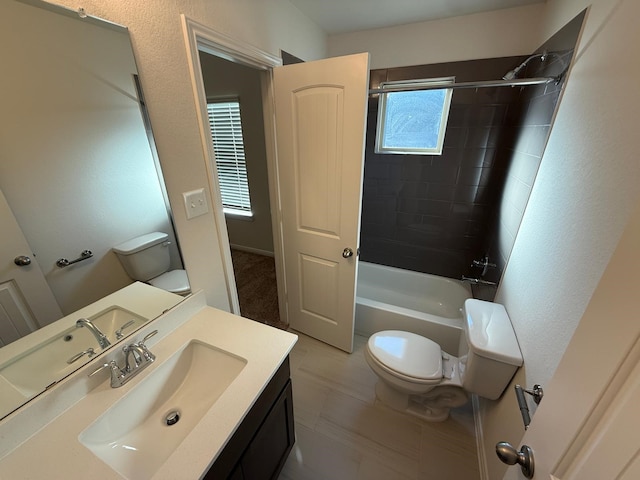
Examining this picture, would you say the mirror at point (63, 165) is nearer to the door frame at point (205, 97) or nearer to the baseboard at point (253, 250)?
the door frame at point (205, 97)

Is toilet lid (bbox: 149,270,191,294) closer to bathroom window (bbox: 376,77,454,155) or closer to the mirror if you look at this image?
the mirror

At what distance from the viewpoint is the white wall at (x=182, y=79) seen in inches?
33.5

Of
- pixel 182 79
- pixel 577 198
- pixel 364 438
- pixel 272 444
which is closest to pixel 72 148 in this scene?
pixel 182 79

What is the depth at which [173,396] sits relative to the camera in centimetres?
98

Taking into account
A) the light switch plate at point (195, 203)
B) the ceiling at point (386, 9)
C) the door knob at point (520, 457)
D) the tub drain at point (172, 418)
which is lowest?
the tub drain at point (172, 418)

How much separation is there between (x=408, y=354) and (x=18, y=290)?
1.65 meters

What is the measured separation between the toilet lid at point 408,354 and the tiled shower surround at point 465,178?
0.67 metres

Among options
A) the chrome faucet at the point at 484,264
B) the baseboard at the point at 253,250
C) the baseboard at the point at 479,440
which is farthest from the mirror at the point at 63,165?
the baseboard at the point at 253,250

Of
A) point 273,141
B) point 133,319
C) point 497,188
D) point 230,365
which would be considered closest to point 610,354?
point 230,365

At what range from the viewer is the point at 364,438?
1.44 meters

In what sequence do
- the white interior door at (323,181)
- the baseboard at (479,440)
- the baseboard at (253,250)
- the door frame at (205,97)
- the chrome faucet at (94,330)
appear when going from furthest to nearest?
1. the baseboard at (253,250)
2. the white interior door at (323,181)
3. the baseboard at (479,440)
4. the door frame at (205,97)
5. the chrome faucet at (94,330)

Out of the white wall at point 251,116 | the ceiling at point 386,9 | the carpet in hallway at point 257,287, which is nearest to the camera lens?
the ceiling at point 386,9

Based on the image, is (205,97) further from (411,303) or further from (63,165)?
(411,303)

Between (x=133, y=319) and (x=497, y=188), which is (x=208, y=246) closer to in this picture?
(x=133, y=319)
